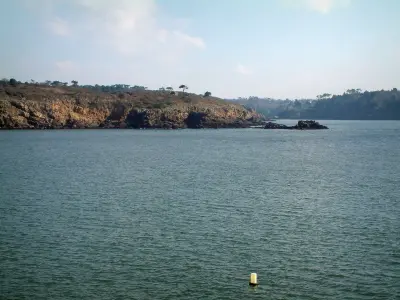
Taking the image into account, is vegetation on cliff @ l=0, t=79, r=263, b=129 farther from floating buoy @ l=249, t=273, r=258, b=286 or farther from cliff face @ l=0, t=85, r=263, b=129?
floating buoy @ l=249, t=273, r=258, b=286

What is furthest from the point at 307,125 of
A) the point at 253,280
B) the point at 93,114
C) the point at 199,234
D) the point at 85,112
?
the point at 253,280

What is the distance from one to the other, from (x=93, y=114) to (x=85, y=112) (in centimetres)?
344

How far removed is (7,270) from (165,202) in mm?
18800

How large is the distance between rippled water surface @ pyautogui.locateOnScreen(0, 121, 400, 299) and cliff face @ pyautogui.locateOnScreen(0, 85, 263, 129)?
108 metres

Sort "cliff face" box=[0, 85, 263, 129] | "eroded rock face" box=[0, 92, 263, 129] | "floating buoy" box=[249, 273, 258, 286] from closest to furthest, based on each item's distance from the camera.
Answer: "floating buoy" box=[249, 273, 258, 286], "eroded rock face" box=[0, 92, 263, 129], "cliff face" box=[0, 85, 263, 129]

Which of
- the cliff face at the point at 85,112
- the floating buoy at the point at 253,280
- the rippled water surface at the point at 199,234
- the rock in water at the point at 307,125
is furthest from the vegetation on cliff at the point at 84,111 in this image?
the floating buoy at the point at 253,280

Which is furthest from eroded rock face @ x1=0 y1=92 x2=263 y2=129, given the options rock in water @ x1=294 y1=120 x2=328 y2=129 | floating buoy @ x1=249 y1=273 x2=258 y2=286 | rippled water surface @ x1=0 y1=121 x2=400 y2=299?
floating buoy @ x1=249 y1=273 x2=258 y2=286

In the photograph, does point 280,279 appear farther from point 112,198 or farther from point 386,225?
point 112,198

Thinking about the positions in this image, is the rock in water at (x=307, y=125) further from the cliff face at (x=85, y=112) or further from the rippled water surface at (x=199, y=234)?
the rippled water surface at (x=199, y=234)

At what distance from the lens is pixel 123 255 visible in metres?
29.2

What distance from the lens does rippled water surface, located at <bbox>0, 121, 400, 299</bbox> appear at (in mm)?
24703

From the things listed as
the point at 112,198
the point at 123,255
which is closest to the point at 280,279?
the point at 123,255

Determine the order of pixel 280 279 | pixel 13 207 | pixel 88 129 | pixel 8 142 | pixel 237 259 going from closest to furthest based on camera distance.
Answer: pixel 280 279 < pixel 237 259 < pixel 13 207 < pixel 8 142 < pixel 88 129

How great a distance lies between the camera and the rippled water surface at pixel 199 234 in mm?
24703
